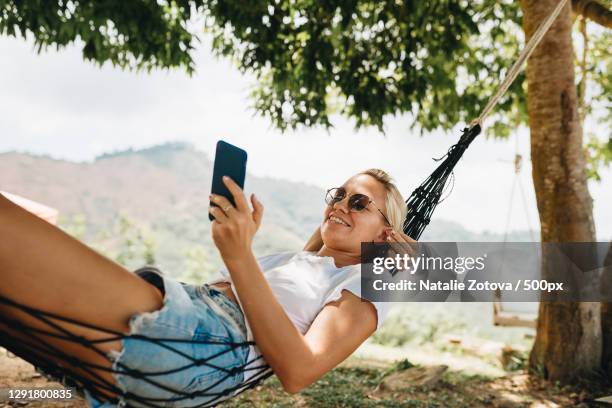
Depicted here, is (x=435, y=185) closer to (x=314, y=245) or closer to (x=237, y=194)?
(x=314, y=245)

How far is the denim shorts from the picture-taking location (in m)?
1.01

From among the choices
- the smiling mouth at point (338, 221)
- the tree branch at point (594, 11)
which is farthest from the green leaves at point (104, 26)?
the tree branch at point (594, 11)

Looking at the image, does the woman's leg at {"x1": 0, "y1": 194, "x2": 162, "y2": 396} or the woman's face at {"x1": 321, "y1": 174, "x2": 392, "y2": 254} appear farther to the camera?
the woman's face at {"x1": 321, "y1": 174, "x2": 392, "y2": 254}

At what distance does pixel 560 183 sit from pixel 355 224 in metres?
1.99

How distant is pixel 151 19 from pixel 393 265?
263 centimetres

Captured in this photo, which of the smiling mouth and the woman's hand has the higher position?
the smiling mouth

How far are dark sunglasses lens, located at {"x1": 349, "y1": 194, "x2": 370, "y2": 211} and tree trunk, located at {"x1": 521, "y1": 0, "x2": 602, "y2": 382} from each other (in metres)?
1.93

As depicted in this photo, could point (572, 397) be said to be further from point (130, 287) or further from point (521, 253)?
point (130, 287)

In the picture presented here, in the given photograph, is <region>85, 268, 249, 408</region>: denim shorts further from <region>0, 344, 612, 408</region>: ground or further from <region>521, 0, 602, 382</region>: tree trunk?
<region>521, 0, 602, 382</region>: tree trunk

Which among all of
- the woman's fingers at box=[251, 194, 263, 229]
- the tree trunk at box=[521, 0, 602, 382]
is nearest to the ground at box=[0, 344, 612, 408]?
the tree trunk at box=[521, 0, 602, 382]

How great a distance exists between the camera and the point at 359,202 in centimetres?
166

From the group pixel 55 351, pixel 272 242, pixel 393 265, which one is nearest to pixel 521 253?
pixel 393 265

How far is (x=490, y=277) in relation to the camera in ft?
9.01

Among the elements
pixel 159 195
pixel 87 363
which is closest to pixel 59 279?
pixel 87 363
